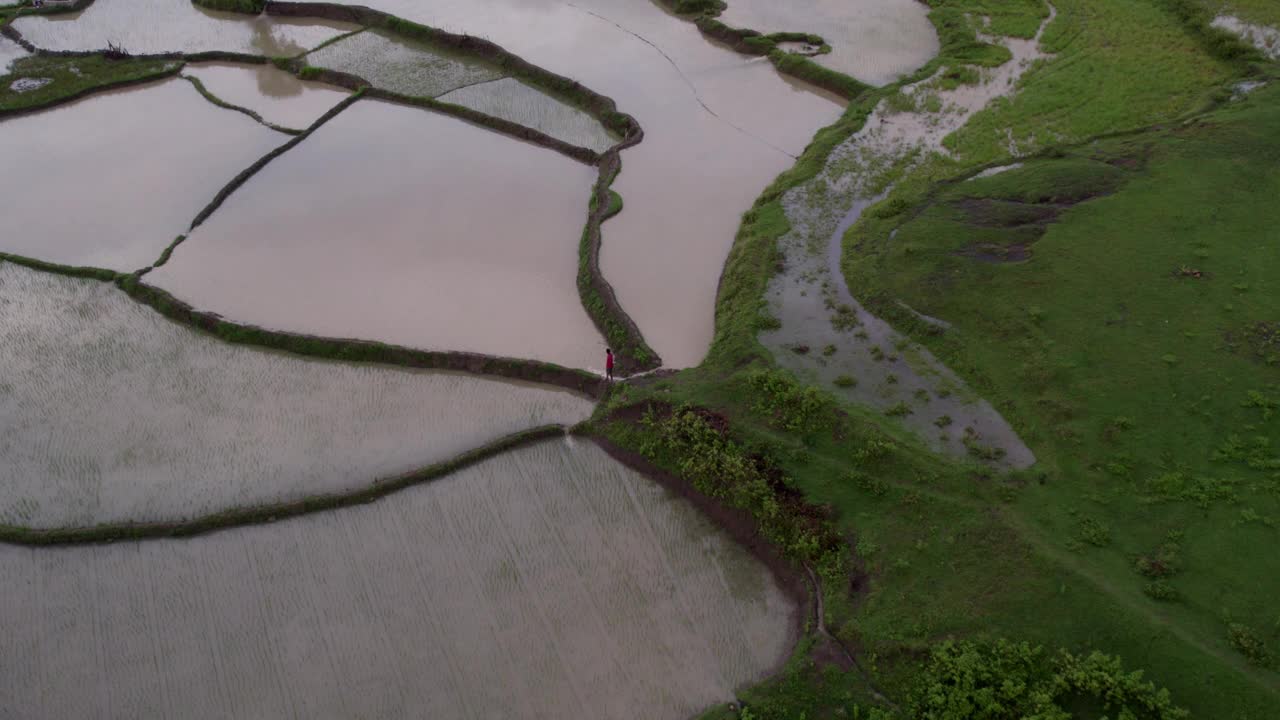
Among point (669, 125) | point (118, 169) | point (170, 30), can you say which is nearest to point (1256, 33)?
point (669, 125)

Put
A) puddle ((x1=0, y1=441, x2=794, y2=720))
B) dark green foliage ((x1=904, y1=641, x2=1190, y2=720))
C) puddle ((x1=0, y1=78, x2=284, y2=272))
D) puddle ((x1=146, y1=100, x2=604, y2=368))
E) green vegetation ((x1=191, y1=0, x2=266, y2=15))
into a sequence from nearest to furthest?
dark green foliage ((x1=904, y1=641, x2=1190, y2=720))
puddle ((x1=0, y1=441, x2=794, y2=720))
puddle ((x1=146, y1=100, x2=604, y2=368))
puddle ((x1=0, y1=78, x2=284, y2=272))
green vegetation ((x1=191, y1=0, x2=266, y2=15))

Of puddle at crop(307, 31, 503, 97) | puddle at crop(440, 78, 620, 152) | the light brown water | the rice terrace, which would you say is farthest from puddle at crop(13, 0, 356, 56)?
puddle at crop(440, 78, 620, 152)

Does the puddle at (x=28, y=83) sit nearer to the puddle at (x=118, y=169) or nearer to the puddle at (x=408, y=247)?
the puddle at (x=118, y=169)

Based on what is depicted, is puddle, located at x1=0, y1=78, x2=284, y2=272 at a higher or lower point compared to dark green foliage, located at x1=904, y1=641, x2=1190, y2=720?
lower

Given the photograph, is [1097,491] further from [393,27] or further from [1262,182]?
[393,27]

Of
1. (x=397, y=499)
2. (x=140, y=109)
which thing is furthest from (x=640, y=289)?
(x=140, y=109)

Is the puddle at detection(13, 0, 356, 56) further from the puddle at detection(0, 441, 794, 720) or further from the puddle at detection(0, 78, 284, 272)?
the puddle at detection(0, 441, 794, 720)
